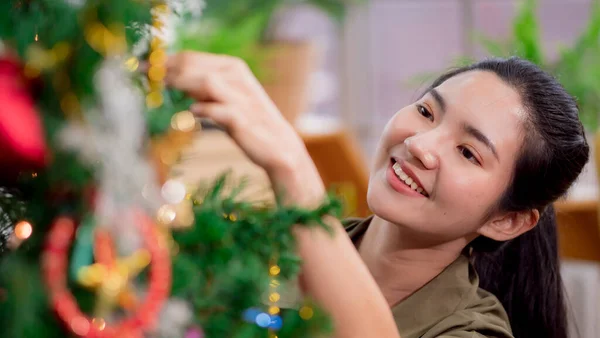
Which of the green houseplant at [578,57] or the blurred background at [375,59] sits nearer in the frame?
the blurred background at [375,59]

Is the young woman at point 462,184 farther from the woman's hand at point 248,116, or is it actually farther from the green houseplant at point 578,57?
the green houseplant at point 578,57

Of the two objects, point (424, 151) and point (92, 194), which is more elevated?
point (92, 194)

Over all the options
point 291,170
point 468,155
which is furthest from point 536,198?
point 291,170

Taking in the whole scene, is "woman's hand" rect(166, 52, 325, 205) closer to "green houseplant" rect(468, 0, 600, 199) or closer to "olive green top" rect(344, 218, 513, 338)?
"olive green top" rect(344, 218, 513, 338)

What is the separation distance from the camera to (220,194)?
567 mm

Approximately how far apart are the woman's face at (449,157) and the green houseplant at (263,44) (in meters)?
1.28

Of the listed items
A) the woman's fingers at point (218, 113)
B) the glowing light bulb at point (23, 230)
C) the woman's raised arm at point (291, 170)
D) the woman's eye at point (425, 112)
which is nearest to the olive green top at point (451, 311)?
the woman's eye at point (425, 112)

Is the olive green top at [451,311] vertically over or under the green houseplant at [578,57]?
over

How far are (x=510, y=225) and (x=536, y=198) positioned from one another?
0.19 ft

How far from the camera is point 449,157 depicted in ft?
3.51

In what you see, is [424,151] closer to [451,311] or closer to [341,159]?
[451,311]

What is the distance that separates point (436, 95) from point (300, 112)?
1.61 metres

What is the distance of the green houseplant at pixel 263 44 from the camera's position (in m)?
2.42

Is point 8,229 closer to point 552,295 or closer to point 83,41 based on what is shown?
point 83,41
